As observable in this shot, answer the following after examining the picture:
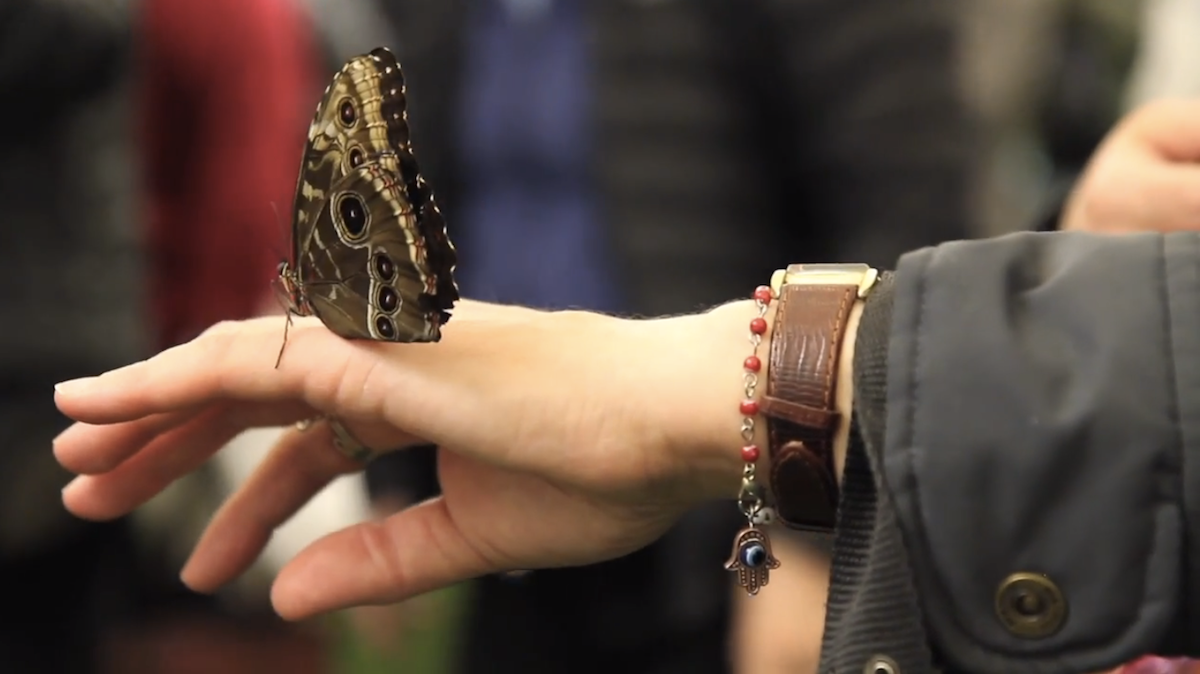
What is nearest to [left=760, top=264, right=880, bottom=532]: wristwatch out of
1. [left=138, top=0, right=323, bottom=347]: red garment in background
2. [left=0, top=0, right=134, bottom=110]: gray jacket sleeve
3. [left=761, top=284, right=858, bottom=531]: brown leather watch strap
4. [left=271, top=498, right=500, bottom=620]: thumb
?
[left=761, top=284, right=858, bottom=531]: brown leather watch strap

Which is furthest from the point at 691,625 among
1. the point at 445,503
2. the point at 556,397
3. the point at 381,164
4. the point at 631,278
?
the point at 381,164

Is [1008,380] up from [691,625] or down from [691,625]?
up

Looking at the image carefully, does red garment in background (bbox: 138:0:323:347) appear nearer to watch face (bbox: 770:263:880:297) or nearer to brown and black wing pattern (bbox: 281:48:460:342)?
brown and black wing pattern (bbox: 281:48:460:342)

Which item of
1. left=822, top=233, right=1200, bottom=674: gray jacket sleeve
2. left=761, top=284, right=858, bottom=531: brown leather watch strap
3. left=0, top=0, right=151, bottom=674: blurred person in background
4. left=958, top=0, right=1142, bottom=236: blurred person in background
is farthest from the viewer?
left=958, top=0, right=1142, bottom=236: blurred person in background

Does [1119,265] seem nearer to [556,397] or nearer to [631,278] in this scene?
[556,397]

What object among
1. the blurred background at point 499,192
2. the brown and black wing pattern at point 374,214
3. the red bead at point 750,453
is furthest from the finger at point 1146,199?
the brown and black wing pattern at point 374,214

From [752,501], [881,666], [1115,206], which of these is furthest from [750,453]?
[1115,206]

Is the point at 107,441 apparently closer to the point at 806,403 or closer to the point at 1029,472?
the point at 806,403
